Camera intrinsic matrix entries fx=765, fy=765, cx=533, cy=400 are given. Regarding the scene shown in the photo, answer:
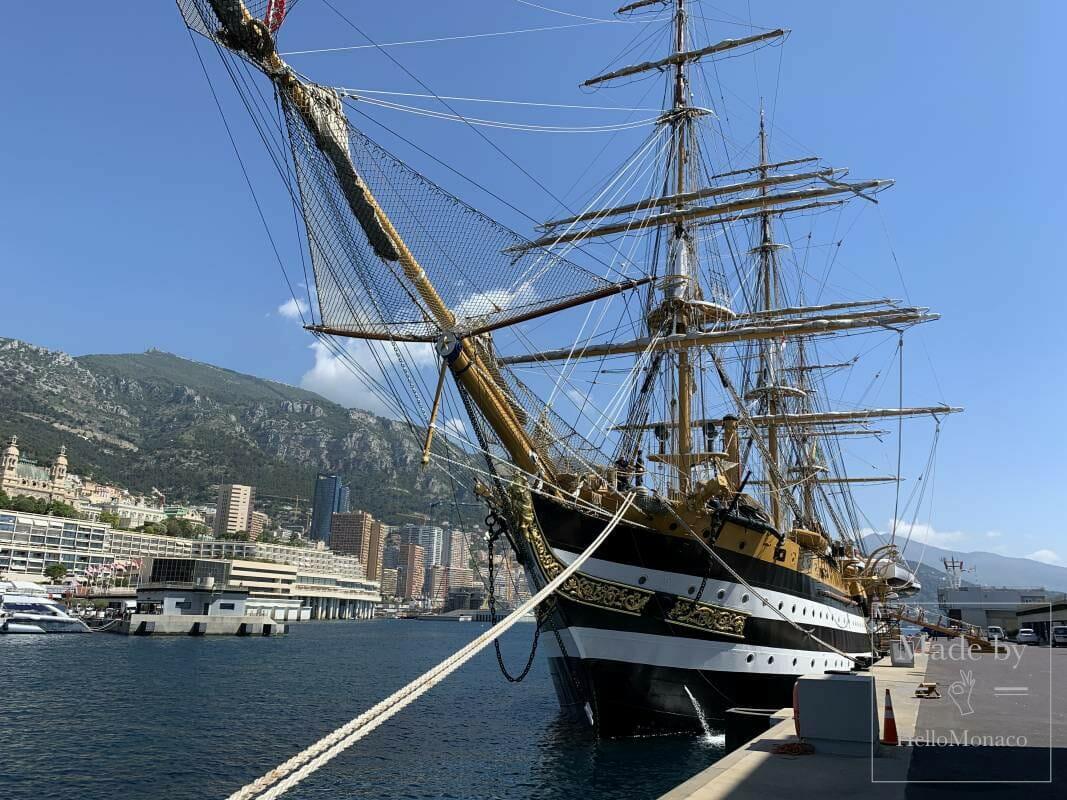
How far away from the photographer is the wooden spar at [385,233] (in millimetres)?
11102

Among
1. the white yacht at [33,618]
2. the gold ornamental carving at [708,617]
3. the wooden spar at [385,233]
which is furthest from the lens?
the white yacht at [33,618]

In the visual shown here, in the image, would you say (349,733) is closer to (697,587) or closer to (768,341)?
(697,587)

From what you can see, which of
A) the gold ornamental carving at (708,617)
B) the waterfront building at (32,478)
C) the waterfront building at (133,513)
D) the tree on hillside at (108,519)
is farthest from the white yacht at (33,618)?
the waterfront building at (133,513)

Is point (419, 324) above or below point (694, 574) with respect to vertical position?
above

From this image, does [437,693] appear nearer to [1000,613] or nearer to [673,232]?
[673,232]

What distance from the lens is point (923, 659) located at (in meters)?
25.1

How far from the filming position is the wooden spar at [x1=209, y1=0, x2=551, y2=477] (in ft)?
36.4

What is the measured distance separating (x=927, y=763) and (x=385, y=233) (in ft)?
36.0

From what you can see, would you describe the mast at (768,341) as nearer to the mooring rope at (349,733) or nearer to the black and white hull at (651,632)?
the black and white hull at (651,632)

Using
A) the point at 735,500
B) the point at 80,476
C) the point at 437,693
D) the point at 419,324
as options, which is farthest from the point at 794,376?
the point at 80,476

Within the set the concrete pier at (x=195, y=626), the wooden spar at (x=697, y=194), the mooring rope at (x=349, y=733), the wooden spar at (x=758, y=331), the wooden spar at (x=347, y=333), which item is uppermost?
the wooden spar at (x=697, y=194)

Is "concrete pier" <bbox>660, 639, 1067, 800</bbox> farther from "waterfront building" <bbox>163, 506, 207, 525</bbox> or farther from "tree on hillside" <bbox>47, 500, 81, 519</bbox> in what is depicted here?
"waterfront building" <bbox>163, 506, 207, 525</bbox>

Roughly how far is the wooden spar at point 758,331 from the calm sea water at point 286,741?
996cm

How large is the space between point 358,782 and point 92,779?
5024 millimetres
